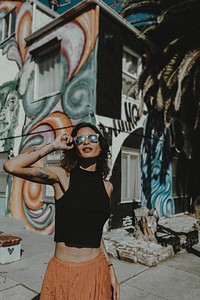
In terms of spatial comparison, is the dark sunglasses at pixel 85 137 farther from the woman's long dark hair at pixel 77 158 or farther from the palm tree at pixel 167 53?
the palm tree at pixel 167 53

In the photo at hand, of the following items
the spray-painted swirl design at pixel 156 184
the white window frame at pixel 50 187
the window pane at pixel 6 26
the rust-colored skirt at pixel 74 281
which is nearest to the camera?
the rust-colored skirt at pixel 74 281

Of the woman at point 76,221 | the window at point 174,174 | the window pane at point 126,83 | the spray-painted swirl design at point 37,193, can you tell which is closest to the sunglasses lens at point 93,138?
the woman at point 76,221

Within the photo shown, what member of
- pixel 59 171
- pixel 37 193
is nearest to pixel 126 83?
pixel 37 193

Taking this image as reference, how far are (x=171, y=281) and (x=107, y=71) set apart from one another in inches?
243

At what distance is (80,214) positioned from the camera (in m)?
1.97

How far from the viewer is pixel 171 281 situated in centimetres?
470

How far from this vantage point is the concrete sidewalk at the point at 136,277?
4133 mm

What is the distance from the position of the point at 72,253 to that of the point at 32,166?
716 mm

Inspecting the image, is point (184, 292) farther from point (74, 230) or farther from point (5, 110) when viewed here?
point (5, 110)

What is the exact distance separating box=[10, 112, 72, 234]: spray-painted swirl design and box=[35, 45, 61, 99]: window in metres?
1.21

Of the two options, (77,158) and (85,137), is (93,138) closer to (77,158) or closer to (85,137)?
(85,137)

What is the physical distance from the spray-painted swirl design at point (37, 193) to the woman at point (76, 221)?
248 inches

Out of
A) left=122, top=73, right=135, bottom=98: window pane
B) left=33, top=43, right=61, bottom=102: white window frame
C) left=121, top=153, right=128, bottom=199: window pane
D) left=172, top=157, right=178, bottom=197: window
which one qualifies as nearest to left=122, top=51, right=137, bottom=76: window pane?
left=122, top=73, right=135, bottom=98: window pane

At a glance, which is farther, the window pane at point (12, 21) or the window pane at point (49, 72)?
the window pane at point (12, 21)
